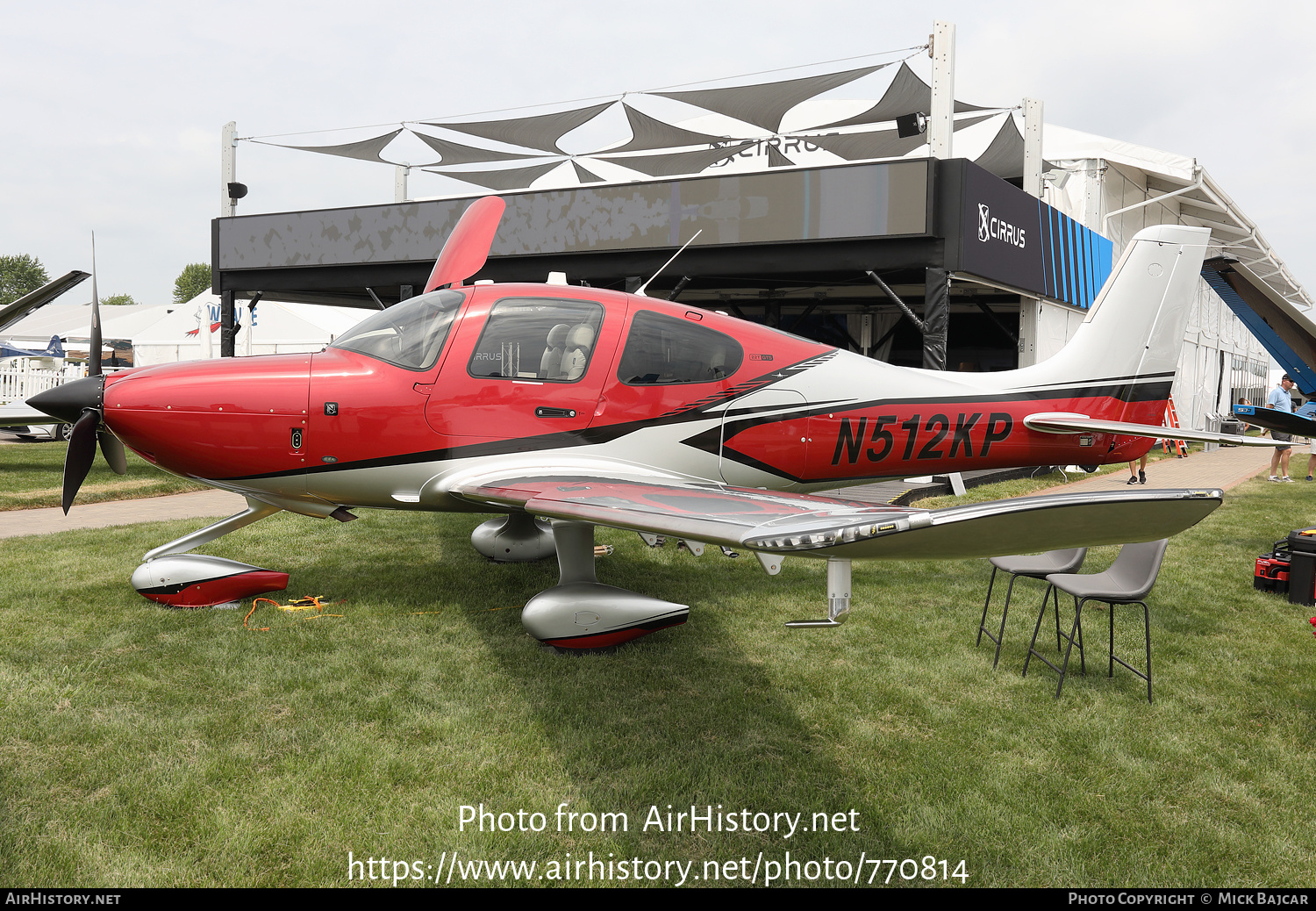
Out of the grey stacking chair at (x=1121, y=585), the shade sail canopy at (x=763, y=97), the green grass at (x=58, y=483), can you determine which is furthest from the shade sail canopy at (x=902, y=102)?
the green grass at (x=58, y=483)

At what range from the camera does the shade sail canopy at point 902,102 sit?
13922 millimetres

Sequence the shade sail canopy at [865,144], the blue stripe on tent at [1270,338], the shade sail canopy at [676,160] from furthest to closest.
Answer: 1. the shade sail canopy at [676,160]
2. the shade sail canopy at [865,144]
3. the blue stripe on tent at [1270,338]

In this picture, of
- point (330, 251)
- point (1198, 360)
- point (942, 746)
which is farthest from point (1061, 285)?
point (1198, 360)

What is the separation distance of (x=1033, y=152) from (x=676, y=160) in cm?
837

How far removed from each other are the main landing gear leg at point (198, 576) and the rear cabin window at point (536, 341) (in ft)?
6.66

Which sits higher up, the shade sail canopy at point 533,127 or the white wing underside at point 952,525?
the shade sail canopy at point 533,127

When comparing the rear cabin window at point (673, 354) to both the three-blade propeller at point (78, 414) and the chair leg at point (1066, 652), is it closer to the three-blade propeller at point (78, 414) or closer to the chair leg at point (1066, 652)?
the chair leg at point (1066, 652)

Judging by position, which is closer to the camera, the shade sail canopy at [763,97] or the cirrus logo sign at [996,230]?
the cirrus logo sign at [996,230]

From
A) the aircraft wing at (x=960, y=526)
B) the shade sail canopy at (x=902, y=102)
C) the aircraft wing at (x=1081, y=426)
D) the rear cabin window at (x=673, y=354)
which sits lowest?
the aircraft wing at (x=960, y=526)

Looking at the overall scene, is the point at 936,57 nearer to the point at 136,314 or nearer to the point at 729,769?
the point at 729,769

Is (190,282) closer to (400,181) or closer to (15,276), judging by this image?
(15,276)

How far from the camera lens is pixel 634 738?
146 inches

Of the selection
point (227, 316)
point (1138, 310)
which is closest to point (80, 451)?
point (1138, 310)

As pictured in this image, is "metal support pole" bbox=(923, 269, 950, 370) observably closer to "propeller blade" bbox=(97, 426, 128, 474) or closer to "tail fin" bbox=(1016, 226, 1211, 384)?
"tail fin" bbox=(1016, 226, 1211, 384)
